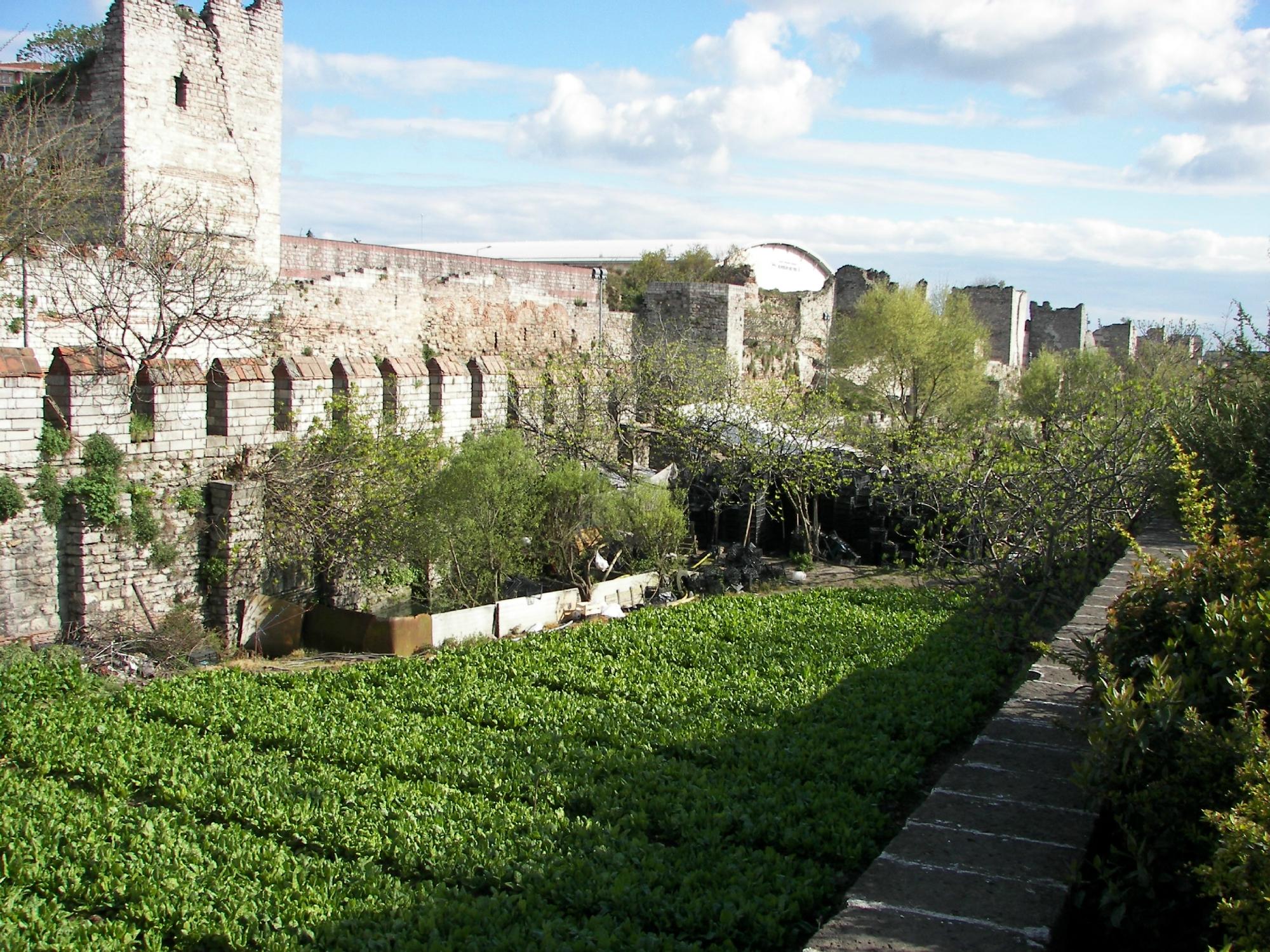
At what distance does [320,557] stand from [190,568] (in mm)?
1237

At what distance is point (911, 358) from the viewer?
26.7 meters

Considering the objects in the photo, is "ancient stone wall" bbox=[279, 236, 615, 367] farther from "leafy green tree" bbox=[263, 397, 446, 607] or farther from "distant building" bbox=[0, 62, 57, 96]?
"leafy green tree" bbox=[263, 397, 446, 607]

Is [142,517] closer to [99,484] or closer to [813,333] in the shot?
[99,484]

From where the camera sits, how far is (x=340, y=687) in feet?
23.4

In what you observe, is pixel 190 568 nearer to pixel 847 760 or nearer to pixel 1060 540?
pixel 847 760

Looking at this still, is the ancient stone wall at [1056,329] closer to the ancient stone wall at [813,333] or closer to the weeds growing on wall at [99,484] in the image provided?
the ancient stone wall at [813,333]

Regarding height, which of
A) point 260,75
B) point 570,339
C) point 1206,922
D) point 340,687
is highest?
point 260,75

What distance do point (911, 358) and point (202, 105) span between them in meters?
17.2

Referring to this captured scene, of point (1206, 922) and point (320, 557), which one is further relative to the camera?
point (320, 557)

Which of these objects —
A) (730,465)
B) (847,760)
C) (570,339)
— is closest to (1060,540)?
(847,760)

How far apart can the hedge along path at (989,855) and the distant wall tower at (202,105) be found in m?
15.5

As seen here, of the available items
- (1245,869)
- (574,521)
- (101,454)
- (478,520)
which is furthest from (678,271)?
(1245,869)

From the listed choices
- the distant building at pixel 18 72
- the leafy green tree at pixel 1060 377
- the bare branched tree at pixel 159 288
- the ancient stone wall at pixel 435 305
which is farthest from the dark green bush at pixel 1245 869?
the leafy green tree at pixel 1060 377

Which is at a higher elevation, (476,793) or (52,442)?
(52,442)
